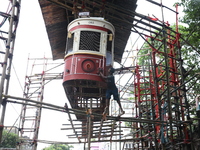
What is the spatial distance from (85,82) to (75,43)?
2042 mm

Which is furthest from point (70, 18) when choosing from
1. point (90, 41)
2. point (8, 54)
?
point (8, 54)

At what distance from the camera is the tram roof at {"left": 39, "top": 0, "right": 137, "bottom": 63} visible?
1221 cm

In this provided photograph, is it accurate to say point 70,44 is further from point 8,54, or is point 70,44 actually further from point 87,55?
point 8,54

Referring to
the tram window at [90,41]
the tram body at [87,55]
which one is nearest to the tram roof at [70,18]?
the tram body at [87,55]

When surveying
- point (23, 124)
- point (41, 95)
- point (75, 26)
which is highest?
point (75, 26)

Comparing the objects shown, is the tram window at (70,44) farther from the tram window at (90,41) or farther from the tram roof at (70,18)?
the tram roof at (70,18)

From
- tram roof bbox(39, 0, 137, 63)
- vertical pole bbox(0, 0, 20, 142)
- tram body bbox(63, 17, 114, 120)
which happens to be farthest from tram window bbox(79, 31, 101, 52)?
vertical pole bbox(0, 0, 20, 142)

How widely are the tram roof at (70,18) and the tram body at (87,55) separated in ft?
2.82

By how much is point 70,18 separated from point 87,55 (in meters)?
5.22

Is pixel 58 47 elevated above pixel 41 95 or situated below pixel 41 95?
above

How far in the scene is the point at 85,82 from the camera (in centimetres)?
1148

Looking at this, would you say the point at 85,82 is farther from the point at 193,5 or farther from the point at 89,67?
the point at 193,5

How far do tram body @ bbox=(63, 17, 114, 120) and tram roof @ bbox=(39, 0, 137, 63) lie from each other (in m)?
0.86

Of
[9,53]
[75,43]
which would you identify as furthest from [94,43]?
[9,53]
